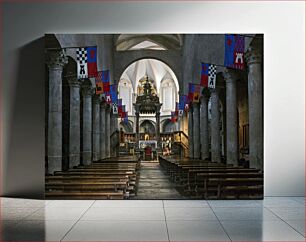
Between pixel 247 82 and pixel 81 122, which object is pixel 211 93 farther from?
pixel 81 122

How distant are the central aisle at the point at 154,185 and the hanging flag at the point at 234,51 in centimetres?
325

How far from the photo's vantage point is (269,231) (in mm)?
5613

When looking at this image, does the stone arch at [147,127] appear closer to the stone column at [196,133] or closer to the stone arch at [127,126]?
the stone arch at [127,126]

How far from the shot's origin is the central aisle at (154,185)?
8.74 metres

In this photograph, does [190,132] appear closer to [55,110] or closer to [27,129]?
[55,110]

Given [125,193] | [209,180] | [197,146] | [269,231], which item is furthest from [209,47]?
[269,231]

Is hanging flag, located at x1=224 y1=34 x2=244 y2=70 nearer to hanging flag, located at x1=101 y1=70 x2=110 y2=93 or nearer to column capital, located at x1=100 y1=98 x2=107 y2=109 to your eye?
hanging flag, located at x1=101 y1=70 x2=110 y2=93

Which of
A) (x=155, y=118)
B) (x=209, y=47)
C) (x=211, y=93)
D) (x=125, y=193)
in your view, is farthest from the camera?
(x=155, y=118)

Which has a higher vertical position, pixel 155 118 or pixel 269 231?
pixel 155 118

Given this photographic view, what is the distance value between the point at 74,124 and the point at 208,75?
3787mm

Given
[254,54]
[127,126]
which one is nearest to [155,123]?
[127,126]

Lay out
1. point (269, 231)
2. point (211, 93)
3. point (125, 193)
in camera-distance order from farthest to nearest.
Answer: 1. point (211, 93)
2. point (125, 193)
3. point (269, 231)

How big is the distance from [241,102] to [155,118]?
410cm

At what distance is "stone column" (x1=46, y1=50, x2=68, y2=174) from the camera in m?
9.34
